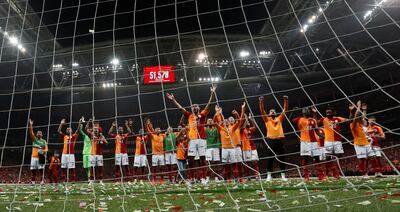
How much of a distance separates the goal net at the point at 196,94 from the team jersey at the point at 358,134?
0.03 meters

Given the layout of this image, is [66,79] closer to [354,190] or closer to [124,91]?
[124,91]

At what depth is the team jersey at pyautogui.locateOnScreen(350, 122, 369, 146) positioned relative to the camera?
946 centimetres

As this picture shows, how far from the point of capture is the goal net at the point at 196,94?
802cm

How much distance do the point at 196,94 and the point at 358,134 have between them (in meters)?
12.7

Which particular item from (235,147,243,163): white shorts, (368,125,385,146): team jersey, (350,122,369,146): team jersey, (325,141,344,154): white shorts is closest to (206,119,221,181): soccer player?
(235,147,243,163): white shorts

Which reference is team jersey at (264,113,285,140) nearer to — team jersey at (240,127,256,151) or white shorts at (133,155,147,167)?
team jersey at (240,127,256,151)

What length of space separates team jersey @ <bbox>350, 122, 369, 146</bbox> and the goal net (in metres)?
0.03

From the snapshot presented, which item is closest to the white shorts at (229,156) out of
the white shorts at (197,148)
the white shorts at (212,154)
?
the white shorts at (212,154)

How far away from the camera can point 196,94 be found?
21.3 meters

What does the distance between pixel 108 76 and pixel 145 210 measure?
18.1 metres

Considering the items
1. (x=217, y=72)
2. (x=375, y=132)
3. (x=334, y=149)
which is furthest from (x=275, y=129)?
(x=217, y=72)

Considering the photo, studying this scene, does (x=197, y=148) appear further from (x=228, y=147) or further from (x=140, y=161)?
(x=140, y=161)

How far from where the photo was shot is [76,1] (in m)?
8.62

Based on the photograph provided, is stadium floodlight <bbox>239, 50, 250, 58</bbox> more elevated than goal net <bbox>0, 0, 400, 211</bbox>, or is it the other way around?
Result: stadium floodlight <bbox>239, 50, 250, 58</bbox>
